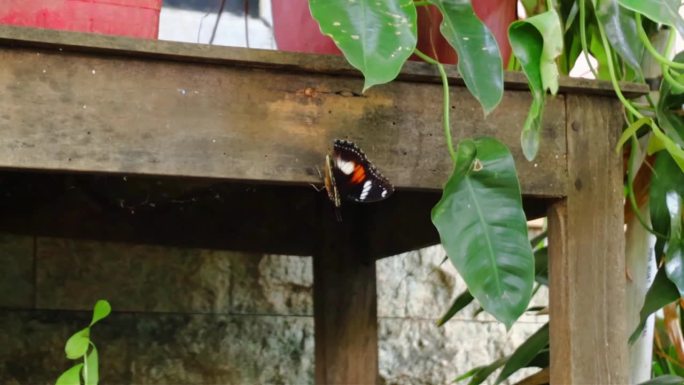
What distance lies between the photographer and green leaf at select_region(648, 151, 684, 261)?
1.09m

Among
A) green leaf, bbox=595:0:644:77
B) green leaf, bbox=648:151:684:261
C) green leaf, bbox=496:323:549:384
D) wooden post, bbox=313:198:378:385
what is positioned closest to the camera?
green leaf, bbox=595:0:644:77

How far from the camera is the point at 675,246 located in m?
1.05

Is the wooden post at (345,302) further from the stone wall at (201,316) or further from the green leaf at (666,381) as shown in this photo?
the green leaf at (666,381)

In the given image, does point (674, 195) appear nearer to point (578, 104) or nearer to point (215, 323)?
point (578, 104)

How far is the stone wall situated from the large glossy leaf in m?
0.96

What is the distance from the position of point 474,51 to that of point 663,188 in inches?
15.2

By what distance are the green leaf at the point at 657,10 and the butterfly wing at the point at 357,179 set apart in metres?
0.28

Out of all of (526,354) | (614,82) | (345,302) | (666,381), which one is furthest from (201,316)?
(614,82)

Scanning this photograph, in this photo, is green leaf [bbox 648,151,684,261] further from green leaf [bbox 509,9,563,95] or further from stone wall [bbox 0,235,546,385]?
stone wall [bbox 0,235,546,385]

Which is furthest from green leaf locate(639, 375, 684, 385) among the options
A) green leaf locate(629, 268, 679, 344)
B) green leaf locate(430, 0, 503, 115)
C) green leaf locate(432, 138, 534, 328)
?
green leaf locate(430, 0, 503, 115)

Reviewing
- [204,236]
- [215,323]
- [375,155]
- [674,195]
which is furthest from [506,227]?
[215,323]

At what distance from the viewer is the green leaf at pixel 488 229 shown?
826mm

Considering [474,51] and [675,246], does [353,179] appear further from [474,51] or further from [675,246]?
[675,246]

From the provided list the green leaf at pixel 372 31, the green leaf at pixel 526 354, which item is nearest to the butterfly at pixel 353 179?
the green leaf at pixel 372 31
